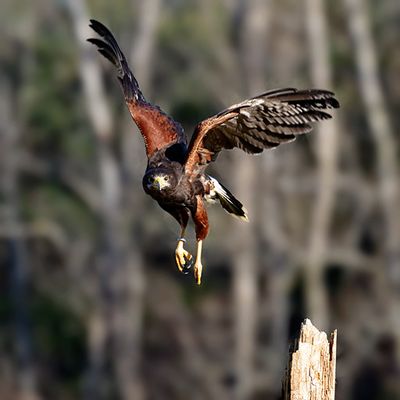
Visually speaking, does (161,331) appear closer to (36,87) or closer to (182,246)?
(36,87)

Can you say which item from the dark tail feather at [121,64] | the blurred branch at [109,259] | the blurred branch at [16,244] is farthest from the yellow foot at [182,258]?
the blurred branch at [16,244]

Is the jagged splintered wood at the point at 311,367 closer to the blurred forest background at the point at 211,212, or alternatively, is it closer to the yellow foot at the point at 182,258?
the yellow foot at the point at 182,258

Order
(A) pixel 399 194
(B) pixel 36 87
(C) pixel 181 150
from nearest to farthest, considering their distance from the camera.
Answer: (C) pixel 181 150 → (A) pixel 399 194 → (B) pixel 36 87

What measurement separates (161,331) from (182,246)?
26.1 meters

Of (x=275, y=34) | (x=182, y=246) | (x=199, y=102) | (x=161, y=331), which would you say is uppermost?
(x=275, y=34)

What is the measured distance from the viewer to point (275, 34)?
1416 inches

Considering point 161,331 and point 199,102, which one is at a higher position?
point 199,102

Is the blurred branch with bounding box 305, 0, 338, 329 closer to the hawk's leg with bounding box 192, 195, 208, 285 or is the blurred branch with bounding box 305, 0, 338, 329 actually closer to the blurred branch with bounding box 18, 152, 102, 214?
the blurred branch with bounding box 18, 152, 102, 214

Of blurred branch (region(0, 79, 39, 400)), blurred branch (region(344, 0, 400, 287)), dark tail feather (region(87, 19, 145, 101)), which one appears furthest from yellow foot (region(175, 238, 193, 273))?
blurred branch (region(0, 79, 39, 400))

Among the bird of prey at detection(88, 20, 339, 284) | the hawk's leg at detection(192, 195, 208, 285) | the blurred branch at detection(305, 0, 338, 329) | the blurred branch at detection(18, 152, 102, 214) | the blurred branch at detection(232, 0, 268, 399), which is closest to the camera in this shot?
the bird of prey at detection(88, 20, 339, 284)

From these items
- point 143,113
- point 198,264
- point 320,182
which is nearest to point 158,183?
point 198,264

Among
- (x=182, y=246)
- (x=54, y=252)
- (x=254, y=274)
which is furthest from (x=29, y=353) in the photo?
(x=182, y=246)

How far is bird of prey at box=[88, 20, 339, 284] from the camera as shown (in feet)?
31.0

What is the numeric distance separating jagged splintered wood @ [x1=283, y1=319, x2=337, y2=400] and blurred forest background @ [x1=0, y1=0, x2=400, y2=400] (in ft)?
72.4
